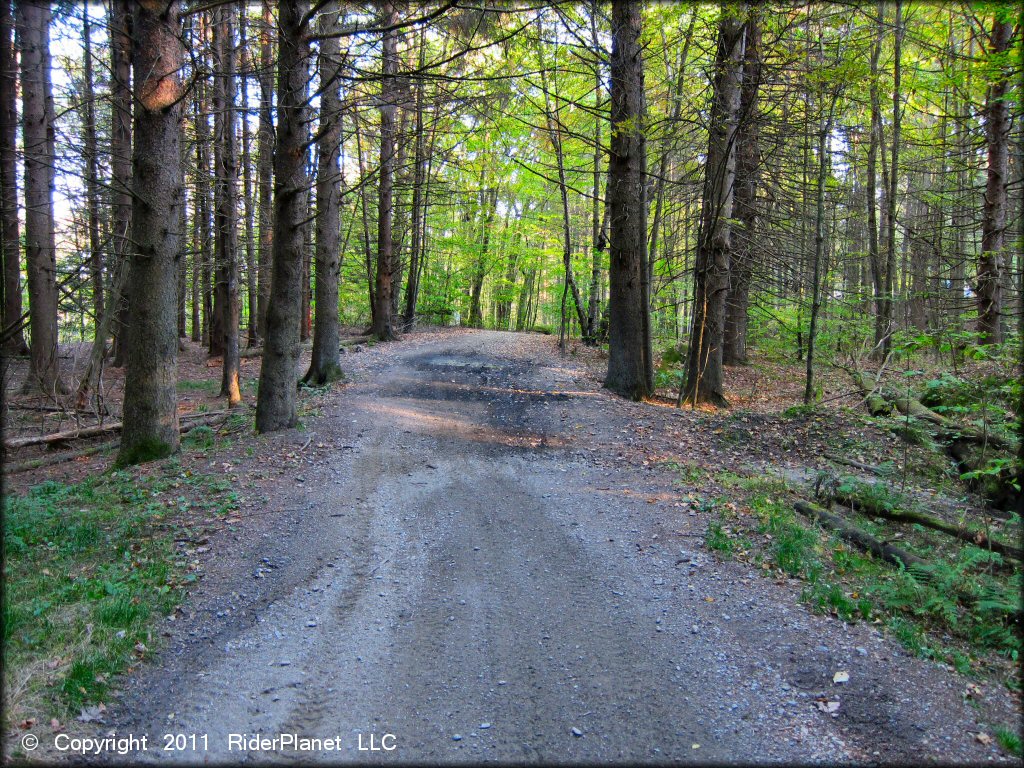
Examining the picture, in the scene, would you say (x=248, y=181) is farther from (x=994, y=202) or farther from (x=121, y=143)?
(x=994, y=202)

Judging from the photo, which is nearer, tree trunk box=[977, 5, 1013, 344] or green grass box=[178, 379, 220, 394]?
tree trunk box=[977, 5, 1013, 344]

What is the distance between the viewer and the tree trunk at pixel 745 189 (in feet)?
34.0

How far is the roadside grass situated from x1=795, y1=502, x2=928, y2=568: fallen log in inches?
3.9

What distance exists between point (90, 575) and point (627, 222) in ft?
34.2

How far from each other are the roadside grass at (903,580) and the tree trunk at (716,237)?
5.81 meters

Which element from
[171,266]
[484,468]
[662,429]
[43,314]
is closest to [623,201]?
[662,429]

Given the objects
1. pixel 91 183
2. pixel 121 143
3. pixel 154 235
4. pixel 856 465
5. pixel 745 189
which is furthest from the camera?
pixel 745 189

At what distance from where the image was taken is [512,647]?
4.17 metres

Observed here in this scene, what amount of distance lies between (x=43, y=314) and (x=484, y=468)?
1116 cm

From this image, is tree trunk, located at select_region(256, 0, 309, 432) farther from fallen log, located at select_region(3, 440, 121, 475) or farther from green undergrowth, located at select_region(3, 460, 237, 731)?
fallen log, located at select_region(3, 440, 121, 475)

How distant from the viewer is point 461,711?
3.52m

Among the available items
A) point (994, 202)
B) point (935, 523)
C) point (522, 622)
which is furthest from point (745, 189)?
point (522, 622)

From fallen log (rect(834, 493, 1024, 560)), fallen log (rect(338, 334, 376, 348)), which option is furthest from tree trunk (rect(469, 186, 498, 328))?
fallen log (rect(834, 493, 1024, 560))

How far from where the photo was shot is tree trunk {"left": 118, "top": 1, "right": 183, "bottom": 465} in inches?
285
